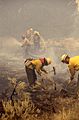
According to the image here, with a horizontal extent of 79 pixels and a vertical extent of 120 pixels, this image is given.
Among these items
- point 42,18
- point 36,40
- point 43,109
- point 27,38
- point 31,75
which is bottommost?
point 43,109

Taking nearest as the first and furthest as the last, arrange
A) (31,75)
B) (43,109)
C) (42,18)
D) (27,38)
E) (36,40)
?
(43,109), (31,75), (27,38), (36,40), (42,18)

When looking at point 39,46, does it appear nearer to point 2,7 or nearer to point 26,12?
point 26,12

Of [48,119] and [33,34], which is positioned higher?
[33,34]

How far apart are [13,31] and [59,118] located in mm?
26861

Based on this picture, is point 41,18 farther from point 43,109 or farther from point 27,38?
point 43,109

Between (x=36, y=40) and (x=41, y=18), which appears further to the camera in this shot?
(x=41, y=18)

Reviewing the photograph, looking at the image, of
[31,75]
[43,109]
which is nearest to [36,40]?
[31,75]

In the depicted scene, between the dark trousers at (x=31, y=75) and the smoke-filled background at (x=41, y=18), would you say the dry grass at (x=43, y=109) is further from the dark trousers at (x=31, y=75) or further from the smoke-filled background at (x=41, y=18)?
the smoke-filled background at (x=41, y=18)

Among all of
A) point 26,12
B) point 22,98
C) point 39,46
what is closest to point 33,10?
point 26,12

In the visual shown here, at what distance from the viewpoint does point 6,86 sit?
10.2 meters

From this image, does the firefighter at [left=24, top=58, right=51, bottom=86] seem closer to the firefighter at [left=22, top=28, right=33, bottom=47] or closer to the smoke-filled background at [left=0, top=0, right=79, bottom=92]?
the firefighter at [left=22, top=28, right=33, bottom=47]

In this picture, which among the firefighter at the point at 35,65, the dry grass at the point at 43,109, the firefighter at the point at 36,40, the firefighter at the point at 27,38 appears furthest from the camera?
the firefighter at the point at 36,40

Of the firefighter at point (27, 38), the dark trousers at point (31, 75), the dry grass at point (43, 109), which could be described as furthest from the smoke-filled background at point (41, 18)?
the dry grass at point (43, 109)

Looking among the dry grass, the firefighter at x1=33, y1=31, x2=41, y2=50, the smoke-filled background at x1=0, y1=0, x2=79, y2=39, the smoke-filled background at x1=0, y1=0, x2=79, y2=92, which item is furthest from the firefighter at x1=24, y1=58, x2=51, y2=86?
the smoke-filled background at x1=0, y1=0, x2=79, y2=39
